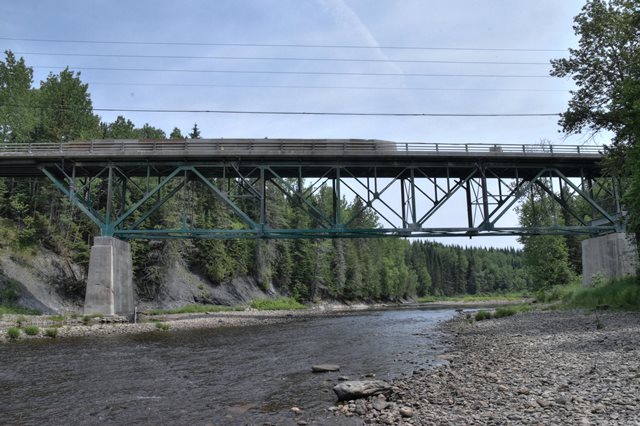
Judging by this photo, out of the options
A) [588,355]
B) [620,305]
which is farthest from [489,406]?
[620,305]

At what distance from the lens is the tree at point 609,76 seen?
2134 centimetres

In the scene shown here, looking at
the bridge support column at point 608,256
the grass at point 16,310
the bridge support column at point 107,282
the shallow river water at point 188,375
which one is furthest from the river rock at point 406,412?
the bridge support column at point 608,256

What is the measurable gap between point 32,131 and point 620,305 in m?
61.4

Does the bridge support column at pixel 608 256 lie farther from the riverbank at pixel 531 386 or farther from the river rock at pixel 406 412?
the river rock at pixel 406 412

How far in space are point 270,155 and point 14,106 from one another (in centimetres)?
3602

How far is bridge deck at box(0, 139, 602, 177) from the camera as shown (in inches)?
1452

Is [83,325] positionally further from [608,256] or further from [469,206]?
[608,256]

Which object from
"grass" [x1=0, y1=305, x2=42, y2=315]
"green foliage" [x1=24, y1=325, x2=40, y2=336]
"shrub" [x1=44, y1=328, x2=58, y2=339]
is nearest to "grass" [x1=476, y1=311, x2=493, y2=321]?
"shrub" [x1=44, y1=328, x2=58, y2=339]

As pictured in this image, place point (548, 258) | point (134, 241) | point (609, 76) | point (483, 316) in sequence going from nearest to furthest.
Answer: point (609, 76) → point (483, 316) → point (134, 241) → point (548, 258)

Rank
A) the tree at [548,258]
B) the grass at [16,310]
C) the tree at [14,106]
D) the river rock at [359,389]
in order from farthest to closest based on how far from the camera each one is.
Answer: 1. the tree at [548,258]
2. the tree at [14,106]
3. the grass at [16,310]
4. the river rock at [359,389]

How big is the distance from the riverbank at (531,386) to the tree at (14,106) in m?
55.1

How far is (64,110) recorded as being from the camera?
180 ft

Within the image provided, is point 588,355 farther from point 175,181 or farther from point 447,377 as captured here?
point 175,181

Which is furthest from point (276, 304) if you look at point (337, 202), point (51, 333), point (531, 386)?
point (531, 386)
